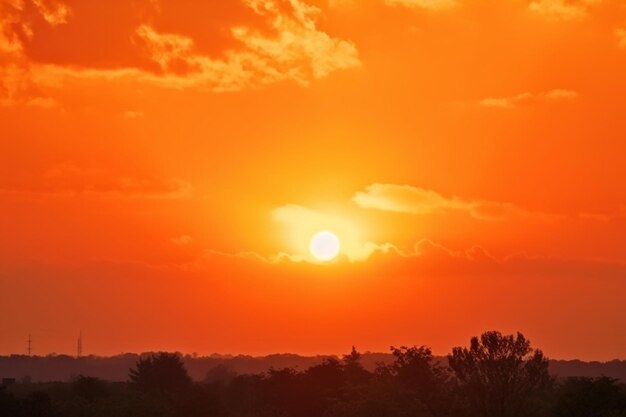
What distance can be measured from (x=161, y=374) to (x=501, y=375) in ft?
268

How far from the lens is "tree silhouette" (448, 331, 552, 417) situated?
11625 centimetres

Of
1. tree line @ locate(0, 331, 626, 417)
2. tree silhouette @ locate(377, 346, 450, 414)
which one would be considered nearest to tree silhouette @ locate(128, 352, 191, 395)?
tree line @ locate(0, 331, 626, 417)

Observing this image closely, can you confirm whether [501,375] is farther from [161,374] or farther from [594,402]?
[161,374]

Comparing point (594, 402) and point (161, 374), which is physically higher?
point (161, 374)

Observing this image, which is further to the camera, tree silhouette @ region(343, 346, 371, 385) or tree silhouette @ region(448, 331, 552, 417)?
tree silhouette @ region(343, 346, 371, 385)

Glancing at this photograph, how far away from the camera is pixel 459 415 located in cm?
11994

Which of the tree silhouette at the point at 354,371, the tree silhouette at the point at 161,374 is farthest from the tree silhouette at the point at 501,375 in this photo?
the tree silhouette at the point at 161,374

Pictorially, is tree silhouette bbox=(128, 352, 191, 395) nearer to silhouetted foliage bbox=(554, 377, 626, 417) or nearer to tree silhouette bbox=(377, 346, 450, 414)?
tree silhouette bbox=(377, 346, 450, 414)

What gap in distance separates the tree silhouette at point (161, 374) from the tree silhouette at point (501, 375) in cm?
6911

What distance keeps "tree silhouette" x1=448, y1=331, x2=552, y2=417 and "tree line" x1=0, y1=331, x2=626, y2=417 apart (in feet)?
0.29

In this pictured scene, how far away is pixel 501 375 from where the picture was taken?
4587 inches

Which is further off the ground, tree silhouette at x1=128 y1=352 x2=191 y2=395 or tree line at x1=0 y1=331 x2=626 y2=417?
tree silhouette at x1=128 y1=352 x2=191 y2=395

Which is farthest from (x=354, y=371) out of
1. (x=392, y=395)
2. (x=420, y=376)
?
(x=392, y=395)

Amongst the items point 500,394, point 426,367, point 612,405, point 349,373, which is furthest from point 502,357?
point 349,373
